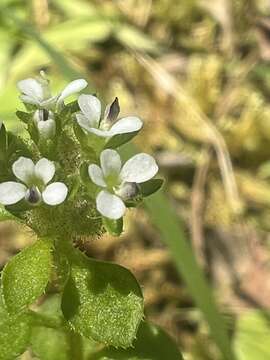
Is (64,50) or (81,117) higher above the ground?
(81,117)

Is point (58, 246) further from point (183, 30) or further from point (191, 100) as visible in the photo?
point (183, 30)

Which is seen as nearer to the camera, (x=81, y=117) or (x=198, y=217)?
(x=81, y=117)

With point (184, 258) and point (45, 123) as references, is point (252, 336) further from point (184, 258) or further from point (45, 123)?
point (45, 123)

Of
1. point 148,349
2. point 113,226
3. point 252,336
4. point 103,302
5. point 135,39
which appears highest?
point 113,226

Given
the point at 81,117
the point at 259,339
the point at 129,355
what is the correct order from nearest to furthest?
the point at 81,117, the point at 129,355, the point at 259,339

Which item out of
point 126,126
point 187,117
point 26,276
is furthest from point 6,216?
point 187,117

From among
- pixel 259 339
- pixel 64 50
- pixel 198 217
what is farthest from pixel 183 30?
pixel 259 339

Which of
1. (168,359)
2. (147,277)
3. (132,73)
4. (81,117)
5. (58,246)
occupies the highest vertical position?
(81,117)
